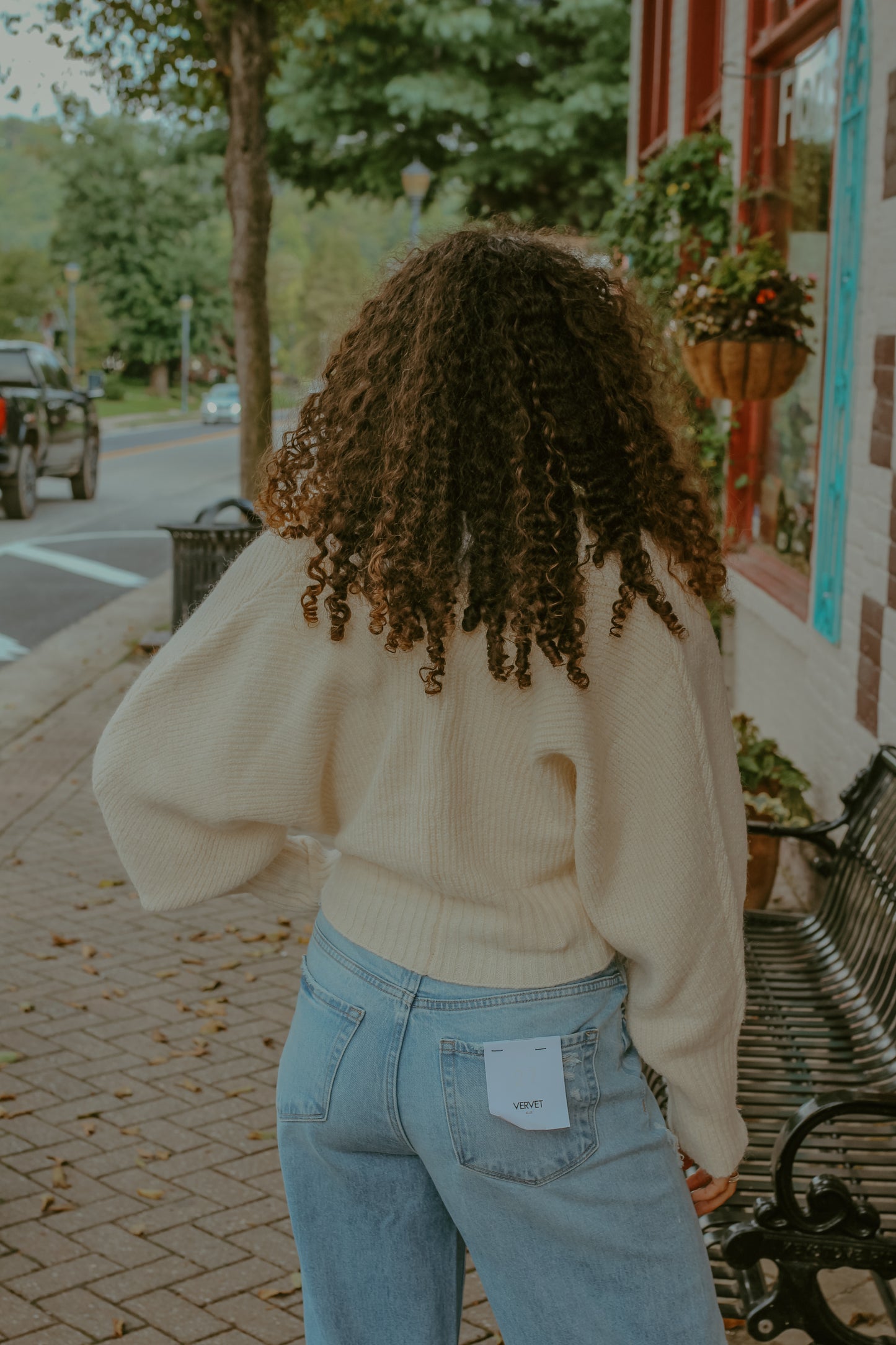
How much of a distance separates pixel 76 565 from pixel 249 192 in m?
5.18

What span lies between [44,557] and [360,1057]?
47.0ft

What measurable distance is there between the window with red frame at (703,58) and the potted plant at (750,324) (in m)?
3.69

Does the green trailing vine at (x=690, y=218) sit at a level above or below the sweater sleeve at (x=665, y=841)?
above

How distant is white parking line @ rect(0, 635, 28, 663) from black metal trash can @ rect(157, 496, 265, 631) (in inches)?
65.4

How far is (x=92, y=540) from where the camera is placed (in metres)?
17.0

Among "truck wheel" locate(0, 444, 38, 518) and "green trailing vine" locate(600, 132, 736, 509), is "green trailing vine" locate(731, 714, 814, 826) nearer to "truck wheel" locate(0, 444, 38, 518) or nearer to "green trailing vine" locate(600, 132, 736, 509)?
"green trailing vine" locate(600, 132, 736, 509)

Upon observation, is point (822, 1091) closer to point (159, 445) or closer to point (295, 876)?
point (295, 876)

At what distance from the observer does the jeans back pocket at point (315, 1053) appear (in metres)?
1.78

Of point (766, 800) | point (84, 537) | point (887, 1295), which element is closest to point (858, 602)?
point (766, 800)

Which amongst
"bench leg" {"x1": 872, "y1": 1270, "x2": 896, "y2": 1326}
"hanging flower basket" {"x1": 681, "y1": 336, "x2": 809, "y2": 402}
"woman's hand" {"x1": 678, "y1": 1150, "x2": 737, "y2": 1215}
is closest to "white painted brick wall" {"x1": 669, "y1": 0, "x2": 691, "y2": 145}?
"hanging flower basket" {"x1": 681, "y1": 336, "x2": 809, "y2": 402}

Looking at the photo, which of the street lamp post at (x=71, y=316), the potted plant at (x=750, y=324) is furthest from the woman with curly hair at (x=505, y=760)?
the street lamp post at (x=71, y=316)

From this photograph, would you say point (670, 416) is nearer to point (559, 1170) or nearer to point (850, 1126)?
point (559, 1170)

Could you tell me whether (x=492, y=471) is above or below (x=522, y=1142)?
above

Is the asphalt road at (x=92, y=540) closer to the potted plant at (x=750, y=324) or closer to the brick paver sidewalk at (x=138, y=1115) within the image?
the brick paver sidewalk at (x=138, y=1115)
